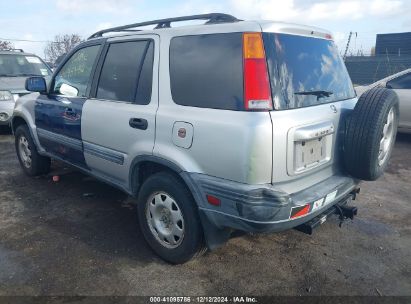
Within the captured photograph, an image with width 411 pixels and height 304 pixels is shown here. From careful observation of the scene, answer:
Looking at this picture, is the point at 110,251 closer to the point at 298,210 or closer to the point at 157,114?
the point at 157,114

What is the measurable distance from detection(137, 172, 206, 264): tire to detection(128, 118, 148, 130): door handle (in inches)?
16.2

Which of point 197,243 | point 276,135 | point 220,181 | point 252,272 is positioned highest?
point 276,135

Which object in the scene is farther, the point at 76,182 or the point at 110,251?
the point at 76,182

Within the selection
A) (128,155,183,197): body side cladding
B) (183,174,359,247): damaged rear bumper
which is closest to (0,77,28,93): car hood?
(128,155,183,197): body side cladding

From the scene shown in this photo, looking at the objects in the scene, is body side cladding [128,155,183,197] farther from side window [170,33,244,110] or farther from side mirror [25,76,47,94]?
side mirror [25,76,47,94]

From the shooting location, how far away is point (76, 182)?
4988 mm

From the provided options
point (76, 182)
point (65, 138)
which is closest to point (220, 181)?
point (65, 138)

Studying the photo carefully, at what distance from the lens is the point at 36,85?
4.18 metres

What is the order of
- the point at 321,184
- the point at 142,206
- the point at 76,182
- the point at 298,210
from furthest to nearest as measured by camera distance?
1. the point at 76,182
2. the point at 142,206
3. the point at 321,184
4. the point at 298,210

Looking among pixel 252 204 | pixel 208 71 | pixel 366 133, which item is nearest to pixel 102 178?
pixel 208 71

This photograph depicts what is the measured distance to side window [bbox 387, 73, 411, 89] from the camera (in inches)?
282

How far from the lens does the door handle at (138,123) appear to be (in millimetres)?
2889

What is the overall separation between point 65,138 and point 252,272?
2542mm

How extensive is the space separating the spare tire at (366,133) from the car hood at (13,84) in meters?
7.21
